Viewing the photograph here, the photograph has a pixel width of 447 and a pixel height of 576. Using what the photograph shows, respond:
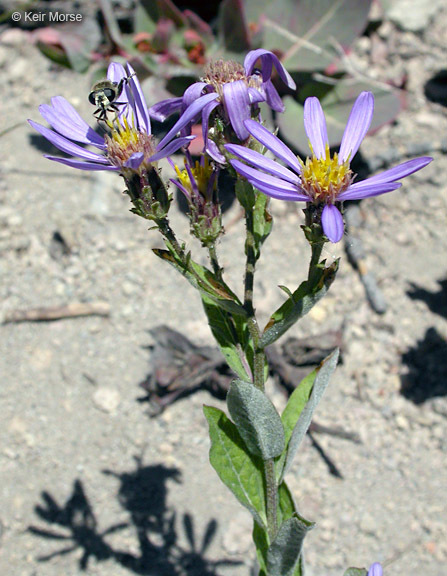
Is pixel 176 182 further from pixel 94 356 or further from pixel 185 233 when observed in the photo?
pixel 185 233

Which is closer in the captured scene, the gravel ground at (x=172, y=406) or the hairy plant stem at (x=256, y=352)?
the hairy plant stem at (x=256, y=352)

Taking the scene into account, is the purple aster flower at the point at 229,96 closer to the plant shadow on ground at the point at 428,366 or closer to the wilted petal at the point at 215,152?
the wilted petal at the point at 215,152

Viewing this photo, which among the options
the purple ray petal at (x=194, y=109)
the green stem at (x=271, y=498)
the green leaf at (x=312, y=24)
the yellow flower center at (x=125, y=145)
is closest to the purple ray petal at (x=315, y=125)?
the purple ray petal at (x=194, y=109)

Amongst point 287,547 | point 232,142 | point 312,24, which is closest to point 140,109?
point 232,142

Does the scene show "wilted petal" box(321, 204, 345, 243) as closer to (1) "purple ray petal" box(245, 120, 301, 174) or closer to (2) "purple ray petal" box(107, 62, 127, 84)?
(1) "purple ray petal" box(245, 120, 301, 174)

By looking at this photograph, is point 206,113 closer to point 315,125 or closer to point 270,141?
point 270,141
